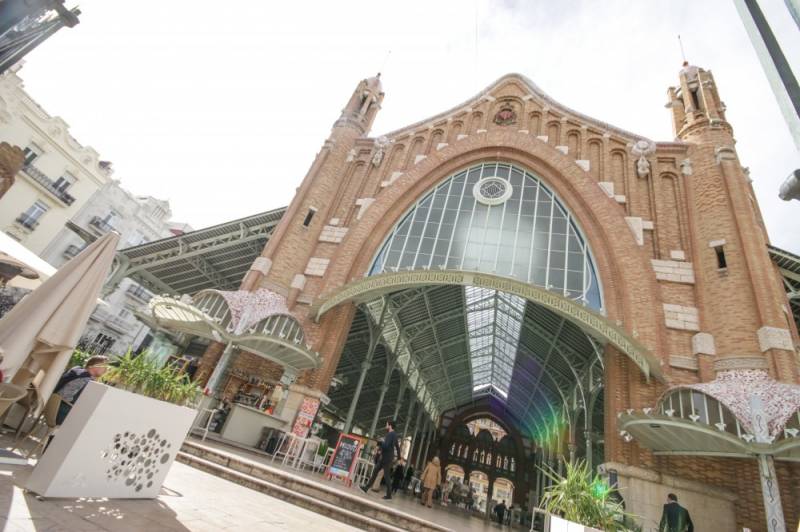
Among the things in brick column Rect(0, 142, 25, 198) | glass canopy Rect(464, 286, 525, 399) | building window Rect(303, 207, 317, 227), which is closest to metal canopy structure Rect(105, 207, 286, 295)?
building window Rect(303, 207, 317, 227)

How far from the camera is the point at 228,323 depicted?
35.2ft

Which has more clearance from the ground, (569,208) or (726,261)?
(569,208)

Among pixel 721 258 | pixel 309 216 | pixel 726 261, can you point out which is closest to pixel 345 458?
pixel 309 216

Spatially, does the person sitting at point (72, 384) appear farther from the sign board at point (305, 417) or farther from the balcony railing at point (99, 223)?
the balcony railing at point (99, 223)

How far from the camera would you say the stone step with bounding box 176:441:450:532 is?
17.5 feet

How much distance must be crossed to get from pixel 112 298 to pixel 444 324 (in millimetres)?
31507

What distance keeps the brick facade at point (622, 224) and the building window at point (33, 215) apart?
2106cm

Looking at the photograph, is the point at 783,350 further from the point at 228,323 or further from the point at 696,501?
the point at 228,323

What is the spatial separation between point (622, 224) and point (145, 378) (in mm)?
13371

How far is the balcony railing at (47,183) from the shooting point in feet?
75.8

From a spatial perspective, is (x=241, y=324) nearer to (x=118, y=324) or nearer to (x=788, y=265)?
(x=788, y=265)

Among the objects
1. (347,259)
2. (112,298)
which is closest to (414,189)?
(347,259)

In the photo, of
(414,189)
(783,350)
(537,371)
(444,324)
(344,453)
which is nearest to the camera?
(783,350)

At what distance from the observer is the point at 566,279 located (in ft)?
39.9
